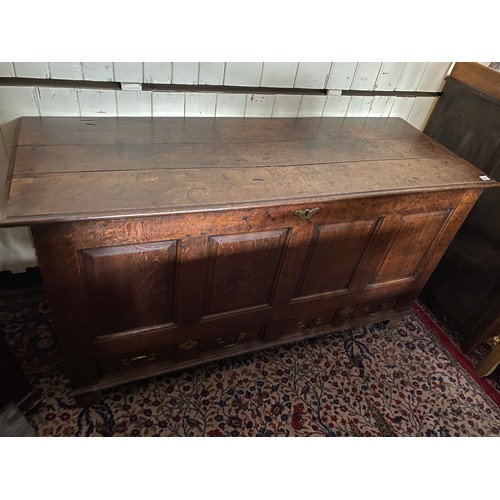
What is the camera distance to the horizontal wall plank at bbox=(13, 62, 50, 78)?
1.25 m

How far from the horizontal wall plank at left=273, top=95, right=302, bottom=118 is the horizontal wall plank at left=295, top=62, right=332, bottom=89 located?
0.05m

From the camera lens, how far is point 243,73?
4.90 feet

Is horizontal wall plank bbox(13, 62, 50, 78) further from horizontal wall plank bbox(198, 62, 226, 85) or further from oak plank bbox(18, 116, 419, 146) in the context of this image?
horizontal wall plank bbox(198, 62, 226, 85)

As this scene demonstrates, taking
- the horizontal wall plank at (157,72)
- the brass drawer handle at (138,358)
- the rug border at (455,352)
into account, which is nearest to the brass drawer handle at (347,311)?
the rug border at (455,352)

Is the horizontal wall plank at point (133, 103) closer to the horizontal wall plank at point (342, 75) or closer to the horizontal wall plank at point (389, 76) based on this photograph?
the horizontal wall plank at point (342, 75)

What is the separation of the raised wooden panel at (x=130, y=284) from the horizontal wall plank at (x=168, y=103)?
62 centimetres

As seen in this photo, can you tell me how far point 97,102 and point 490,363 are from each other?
2.07 m

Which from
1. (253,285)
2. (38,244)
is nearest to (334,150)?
(253,285)

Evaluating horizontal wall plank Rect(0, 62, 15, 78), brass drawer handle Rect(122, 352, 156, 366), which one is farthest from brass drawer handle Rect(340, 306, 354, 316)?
horizontal wall plank Rect(0, 62, 15, 78)

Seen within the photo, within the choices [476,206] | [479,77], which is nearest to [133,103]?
[479,77]

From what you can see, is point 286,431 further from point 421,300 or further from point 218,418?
point 421,300

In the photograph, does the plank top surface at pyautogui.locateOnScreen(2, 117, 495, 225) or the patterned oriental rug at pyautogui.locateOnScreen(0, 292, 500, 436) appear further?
the patterned oriental rug at pyautogui.locateOnScreen(0, 292, 500, 436)

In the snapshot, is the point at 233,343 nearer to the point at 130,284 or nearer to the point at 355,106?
the point at 130,284

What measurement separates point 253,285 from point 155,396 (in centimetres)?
66
